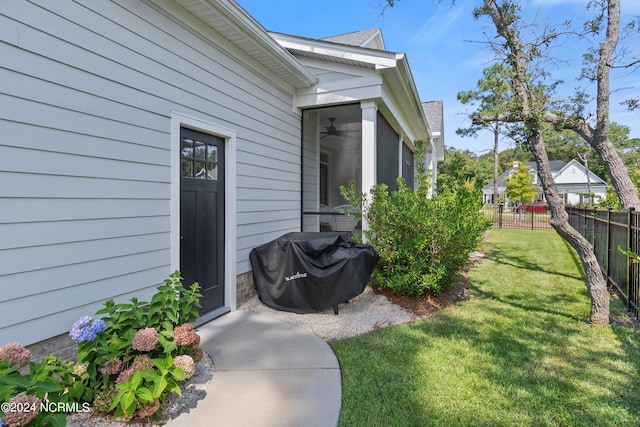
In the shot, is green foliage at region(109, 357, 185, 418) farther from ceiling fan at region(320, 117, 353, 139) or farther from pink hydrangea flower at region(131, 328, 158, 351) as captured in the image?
ceiling fan at region(320, 117, 353, 139)

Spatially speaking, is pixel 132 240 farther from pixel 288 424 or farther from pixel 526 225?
pixel 526 225

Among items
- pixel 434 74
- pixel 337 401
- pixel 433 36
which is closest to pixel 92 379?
pixel 337 401

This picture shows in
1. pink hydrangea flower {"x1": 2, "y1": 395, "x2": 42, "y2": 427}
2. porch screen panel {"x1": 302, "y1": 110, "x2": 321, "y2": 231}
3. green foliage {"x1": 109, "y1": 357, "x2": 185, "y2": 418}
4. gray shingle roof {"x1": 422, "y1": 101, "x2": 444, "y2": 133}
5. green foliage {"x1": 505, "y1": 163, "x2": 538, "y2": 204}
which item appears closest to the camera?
pink hydrangea flower {"x1": 2, "y1": 395, "x2": 42, "y2": 427}

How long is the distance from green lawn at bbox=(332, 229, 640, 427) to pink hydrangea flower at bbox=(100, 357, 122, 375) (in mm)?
1487

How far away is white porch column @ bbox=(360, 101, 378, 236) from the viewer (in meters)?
5.55

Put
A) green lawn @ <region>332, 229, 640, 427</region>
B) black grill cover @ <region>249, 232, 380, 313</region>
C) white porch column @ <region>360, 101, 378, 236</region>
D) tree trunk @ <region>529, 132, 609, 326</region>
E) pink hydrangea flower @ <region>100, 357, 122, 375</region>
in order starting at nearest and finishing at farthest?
pink hydrangea flower @ <region>100, 357, 122, 375</region> → green lawn @ <region>332, 229, 640, 427</region> → tree trunk @ <region>529, 132, 609, 326</region> → black grill cover @ <region>249, 232, 380, 313</region> → white porch column @ <region>360, 101, 378, 236</region>

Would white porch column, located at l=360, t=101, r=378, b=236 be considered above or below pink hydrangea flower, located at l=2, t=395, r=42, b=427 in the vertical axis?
above

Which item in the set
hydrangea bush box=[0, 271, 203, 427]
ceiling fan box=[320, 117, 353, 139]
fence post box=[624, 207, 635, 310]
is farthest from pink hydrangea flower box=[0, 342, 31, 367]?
ceiling fan box=[320, 117, 353, 139]

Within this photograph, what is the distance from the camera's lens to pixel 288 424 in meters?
2.19

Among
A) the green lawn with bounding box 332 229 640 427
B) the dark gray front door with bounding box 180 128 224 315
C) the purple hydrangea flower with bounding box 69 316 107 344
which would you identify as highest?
the dark gray front door with bounding box 180 128 224 315

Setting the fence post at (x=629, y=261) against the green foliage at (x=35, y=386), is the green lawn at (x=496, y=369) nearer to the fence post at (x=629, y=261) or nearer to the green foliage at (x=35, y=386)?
the fence post at (x=629, y=261)

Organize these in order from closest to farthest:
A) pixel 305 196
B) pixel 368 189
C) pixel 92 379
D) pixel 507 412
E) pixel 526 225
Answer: pixel 92 379 < pixel 507 412 < pixel 368 189 < pixel 305 196 < pixel 526 225

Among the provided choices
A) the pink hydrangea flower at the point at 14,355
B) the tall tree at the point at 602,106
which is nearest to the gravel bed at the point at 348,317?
the pink hydrangea flower at the point at 14,355

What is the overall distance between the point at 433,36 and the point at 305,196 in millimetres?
4611
